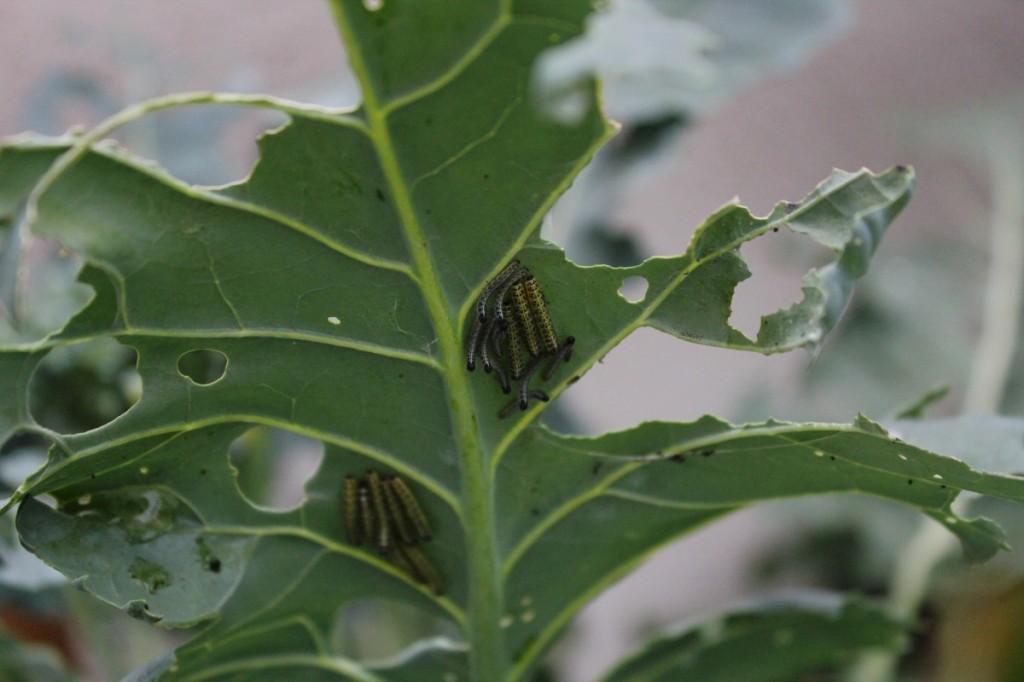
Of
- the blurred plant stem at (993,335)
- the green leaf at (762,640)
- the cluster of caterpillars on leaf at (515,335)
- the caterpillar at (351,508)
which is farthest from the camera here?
the blurred plant stem at (993,335)

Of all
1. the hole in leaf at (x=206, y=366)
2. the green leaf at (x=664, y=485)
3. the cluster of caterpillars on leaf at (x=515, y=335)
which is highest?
the hole in leaf at (x=206, y=366)

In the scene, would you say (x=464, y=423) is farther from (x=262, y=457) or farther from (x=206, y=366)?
(x=262, y=457)

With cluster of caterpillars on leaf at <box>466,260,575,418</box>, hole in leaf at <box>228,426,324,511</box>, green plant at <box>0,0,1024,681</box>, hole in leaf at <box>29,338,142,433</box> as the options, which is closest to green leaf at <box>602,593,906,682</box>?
green plant at <box>0,0,1024,681</box>

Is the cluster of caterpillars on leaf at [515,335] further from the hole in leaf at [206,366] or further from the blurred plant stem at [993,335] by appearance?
the blurred plant stem at [993,335]

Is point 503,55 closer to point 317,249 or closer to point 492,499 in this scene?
point 317,249

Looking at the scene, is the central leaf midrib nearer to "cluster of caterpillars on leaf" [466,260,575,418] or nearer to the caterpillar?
"cluster of caterpillars on leaf" [466,260,575,418]

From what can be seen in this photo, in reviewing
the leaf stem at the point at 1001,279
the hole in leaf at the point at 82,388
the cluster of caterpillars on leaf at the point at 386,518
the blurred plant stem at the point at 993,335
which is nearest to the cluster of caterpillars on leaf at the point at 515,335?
the cluster of caterpillars on leaf at the point at 386,518
